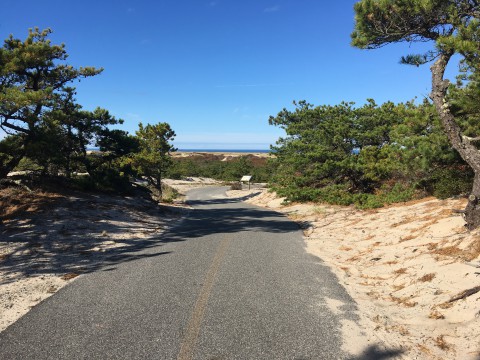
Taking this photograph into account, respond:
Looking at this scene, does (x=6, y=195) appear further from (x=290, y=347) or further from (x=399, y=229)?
(x=399, y=229)

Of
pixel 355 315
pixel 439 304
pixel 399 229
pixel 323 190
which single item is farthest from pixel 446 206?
pixel 323 190

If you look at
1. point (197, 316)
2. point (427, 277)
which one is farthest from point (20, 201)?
point (427, 277)

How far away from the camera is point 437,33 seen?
30.2 ft

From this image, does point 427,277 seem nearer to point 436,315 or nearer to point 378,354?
point 436,315

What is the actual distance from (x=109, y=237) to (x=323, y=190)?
1428 centimetres

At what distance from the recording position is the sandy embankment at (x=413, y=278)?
14.8 ft

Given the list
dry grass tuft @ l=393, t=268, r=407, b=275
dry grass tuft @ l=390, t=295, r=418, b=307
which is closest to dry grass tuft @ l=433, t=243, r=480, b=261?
dry grass tuft @ l=393, t=268, r=407, b=275

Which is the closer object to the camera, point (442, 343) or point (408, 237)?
point (442, 343)

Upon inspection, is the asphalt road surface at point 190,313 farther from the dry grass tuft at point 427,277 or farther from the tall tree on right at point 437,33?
the tall tree on right at point 437,33

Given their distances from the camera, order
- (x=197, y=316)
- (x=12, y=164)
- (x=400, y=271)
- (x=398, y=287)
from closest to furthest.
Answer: (x=197, y=316)
(x=398, y=287)
(x=400, y=271)
(x=12, y=164)

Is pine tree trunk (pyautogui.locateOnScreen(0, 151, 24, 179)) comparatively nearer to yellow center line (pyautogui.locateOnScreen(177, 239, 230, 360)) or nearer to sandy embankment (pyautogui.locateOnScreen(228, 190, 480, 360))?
yellow center line (pyautogui.locateOnScreen(177, 239, 230, 360))

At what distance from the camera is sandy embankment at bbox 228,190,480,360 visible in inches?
177

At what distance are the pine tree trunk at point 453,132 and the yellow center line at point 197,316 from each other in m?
6.34

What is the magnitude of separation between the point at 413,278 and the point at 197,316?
15.0 ft
